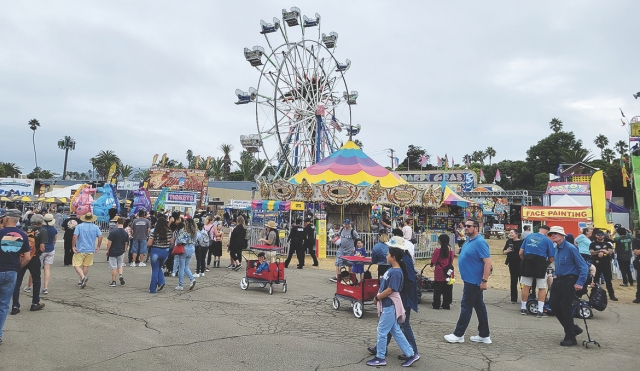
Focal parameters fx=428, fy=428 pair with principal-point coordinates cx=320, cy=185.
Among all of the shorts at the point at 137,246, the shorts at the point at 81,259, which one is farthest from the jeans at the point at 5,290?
the shorts at the point at 137,246

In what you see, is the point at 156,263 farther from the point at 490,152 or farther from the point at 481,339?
the point at 490,152

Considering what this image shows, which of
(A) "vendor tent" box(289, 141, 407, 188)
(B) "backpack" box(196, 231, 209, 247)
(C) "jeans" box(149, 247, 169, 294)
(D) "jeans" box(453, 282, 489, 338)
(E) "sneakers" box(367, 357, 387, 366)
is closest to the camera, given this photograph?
(E) "sneakers" box(367, 357, 387, 366)

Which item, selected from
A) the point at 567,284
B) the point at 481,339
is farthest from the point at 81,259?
the point at 567,284

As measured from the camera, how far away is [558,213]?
1609 cm

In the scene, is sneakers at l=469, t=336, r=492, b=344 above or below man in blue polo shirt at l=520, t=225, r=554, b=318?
below

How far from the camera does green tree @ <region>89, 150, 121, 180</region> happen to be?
70069 mm

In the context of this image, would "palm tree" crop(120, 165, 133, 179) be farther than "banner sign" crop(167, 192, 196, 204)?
Yes

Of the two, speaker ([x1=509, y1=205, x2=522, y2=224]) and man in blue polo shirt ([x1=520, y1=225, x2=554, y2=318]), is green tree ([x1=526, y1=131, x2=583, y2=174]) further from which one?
man in blue polo shirt ([x1=520, y1=225, x2=554, y2=318])

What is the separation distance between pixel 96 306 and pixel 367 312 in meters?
4.36

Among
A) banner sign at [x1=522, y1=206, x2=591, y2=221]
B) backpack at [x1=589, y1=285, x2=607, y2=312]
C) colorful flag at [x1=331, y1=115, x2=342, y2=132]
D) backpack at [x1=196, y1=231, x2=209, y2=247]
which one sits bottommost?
backpack at [x1=589, y1=285, x2=607, y2=312]

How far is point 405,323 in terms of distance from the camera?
4684 millimetres

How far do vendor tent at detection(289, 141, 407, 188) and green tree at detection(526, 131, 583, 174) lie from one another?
43782 millimetres

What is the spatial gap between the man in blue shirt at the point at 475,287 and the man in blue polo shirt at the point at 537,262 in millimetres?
2315

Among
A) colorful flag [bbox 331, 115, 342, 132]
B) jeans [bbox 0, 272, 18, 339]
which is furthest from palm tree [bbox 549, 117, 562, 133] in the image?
jeans [bbox 0, 272, 18, 339]
